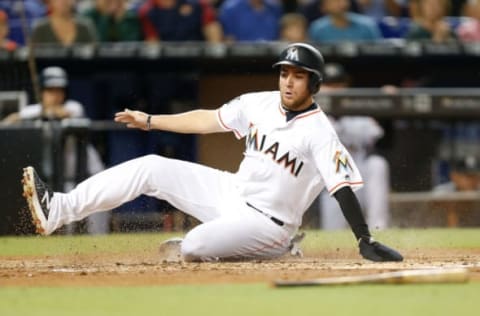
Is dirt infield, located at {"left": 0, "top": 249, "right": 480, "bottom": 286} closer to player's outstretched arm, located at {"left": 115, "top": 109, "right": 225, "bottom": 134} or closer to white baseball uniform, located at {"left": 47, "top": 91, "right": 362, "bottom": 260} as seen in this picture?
white baseball uniform, located at {"left": 47, "top": 91, "right": 362, "bottom": 260}

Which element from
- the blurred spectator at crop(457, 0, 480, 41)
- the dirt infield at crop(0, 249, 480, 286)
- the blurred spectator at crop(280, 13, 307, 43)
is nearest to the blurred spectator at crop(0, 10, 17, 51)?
the blurred spectator at crop(280, 13, 307, 43)

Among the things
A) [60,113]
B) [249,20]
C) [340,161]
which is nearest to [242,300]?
[340,161]

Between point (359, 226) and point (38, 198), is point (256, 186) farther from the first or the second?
point (38, 198)

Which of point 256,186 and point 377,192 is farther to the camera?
point 377,192

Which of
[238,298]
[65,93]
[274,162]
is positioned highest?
[65,93]

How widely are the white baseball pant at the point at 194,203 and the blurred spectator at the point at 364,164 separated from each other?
14.2 feet

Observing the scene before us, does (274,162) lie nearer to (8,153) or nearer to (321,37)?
(8,153)

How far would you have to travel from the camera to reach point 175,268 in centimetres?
744

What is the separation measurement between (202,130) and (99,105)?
17.0 ft

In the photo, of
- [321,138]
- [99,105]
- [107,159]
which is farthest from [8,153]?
[321,138]

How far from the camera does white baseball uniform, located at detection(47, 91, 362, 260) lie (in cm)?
756

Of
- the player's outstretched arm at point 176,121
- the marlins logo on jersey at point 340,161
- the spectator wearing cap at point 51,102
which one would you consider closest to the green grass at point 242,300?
the marlins logo on jersey at point 340,161

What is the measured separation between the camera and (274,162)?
7598mm

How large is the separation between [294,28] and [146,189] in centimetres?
574
